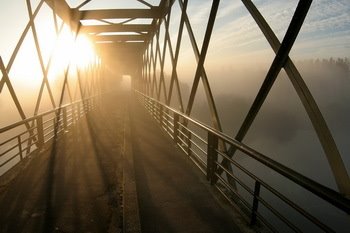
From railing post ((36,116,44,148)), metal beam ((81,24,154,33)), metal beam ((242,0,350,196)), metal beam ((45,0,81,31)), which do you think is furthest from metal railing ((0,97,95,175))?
metal beam ((242,0,350,196))

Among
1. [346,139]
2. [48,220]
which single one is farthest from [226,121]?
[48,220]

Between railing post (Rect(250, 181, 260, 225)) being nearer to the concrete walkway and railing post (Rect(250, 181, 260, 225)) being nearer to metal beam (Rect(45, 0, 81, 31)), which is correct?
the concrete walkway

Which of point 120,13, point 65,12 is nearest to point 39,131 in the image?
point 65,12

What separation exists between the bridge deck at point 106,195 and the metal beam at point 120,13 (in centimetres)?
655

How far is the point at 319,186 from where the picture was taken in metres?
2.46

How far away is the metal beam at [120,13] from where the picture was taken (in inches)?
494

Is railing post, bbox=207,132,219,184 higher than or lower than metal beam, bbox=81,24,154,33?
lower

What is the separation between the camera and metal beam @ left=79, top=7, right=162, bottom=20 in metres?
12.6

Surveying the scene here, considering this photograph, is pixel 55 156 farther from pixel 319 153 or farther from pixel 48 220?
pixel 319 153

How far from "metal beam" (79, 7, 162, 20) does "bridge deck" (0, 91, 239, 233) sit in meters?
6.55

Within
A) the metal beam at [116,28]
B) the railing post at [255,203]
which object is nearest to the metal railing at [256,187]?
the railing post at [255,203]

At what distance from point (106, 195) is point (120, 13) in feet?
30.4

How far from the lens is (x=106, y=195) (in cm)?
534

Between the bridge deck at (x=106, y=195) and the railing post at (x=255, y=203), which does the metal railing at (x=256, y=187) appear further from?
the bridge deck at (x=106, y=195)
